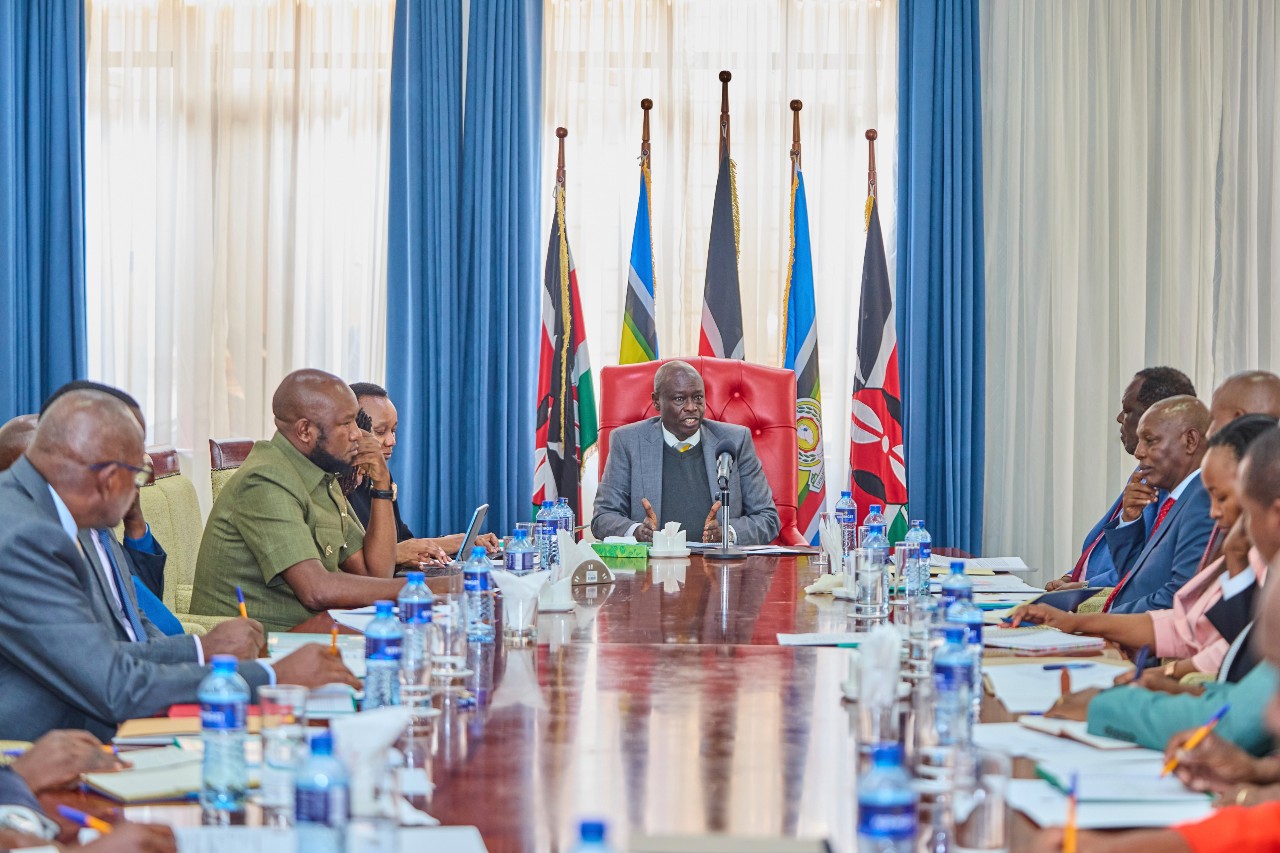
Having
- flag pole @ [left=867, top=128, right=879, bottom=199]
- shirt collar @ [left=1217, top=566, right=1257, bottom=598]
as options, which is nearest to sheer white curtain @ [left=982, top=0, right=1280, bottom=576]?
flag pole @ [left=867, top=128, right=879, bottom=199]

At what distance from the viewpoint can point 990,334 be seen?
21.1 feet

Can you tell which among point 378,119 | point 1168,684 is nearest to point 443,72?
point 378,119

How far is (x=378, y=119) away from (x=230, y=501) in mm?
3543

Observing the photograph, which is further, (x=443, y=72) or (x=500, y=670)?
(x=443, y=72)

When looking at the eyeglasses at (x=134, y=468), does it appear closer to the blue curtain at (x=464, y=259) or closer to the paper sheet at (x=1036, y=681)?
the paper sheet at (x=1036, y=681)

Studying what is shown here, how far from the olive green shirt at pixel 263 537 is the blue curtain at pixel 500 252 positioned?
2.79 m

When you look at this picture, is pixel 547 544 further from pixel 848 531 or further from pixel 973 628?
pixel 973 628

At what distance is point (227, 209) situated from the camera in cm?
660

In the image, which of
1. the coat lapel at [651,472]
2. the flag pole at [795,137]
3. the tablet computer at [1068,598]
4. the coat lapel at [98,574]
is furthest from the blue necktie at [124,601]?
the flag pole at [795,137]

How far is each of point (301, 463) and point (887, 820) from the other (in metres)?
2.69

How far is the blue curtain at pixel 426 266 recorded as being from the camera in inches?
252

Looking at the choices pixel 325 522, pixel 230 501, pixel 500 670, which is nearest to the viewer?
pixel 500 670

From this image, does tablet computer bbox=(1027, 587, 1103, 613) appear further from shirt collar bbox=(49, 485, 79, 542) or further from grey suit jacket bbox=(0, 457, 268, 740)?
shirt collar bbox=(49, 485, 79, 542)

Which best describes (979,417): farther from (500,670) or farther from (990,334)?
(500,670)
